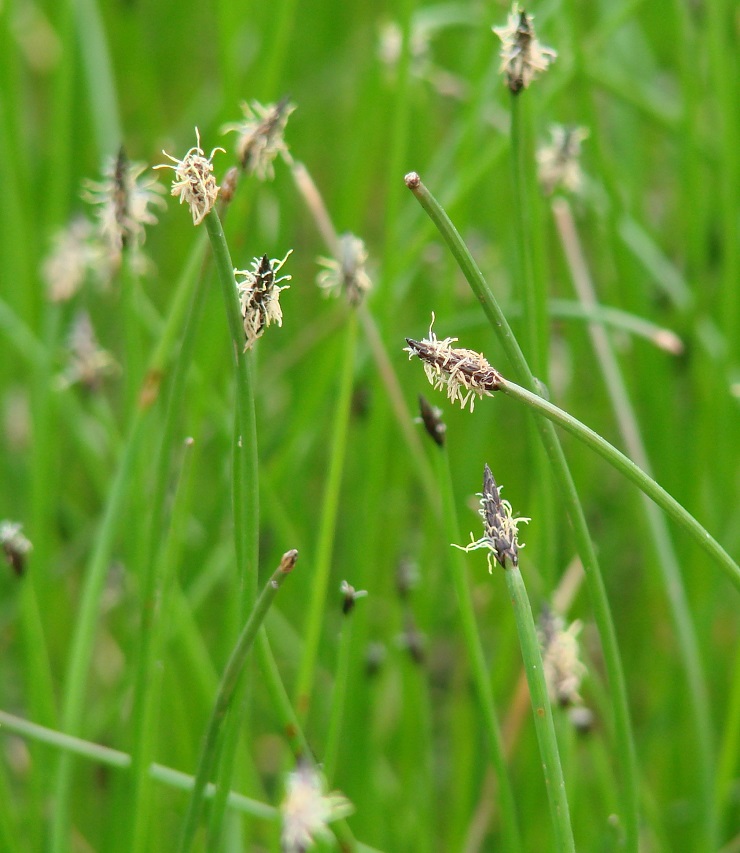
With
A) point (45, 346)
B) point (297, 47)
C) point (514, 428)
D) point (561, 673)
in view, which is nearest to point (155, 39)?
point (297, 47)

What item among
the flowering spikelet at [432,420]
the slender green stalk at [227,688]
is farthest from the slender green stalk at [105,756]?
the flowering spikelet at [432,420]

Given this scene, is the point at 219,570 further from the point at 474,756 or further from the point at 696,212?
the point at 696,212

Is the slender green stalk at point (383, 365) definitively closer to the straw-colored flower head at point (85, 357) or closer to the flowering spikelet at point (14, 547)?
the straw-colored flower head at point (85, 357)

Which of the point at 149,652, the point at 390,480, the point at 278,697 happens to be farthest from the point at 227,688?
the point at 390,480

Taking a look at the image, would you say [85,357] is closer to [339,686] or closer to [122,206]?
[122,206]

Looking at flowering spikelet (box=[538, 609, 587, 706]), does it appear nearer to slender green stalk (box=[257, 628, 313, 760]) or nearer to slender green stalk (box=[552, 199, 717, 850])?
slender green stalk (box=[257, 628, 313, 760])

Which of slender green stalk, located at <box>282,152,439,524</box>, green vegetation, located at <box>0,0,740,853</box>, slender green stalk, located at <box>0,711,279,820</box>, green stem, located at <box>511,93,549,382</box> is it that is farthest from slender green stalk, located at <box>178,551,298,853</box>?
slender green stalk, located at <box>282,152,439,524</box>
